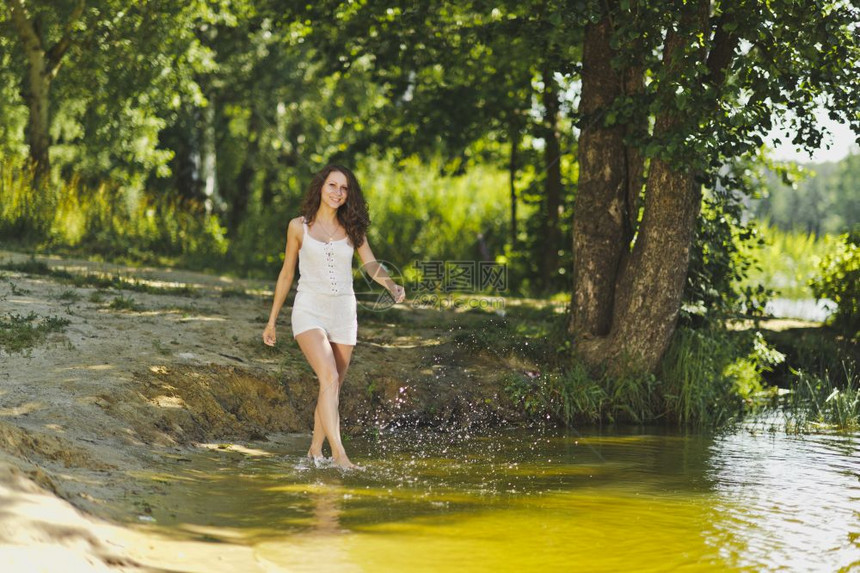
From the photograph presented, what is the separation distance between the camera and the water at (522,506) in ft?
18.4

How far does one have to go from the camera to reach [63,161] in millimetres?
21125

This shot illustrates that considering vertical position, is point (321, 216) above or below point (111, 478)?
above

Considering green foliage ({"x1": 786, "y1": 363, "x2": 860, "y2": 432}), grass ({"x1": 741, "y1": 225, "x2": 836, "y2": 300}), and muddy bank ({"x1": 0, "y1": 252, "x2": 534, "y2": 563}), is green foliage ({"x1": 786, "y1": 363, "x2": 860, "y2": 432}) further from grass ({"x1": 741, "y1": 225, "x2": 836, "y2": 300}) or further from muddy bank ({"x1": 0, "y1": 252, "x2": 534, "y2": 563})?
grass ({"x1": 741, "y1": 225, "x2": 836, "y2": 300})

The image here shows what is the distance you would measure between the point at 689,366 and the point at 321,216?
5.09m

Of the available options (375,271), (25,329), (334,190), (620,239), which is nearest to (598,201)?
(620,239)

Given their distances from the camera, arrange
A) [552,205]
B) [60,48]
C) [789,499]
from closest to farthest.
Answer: [789,499] → [60,48] → [552,205]

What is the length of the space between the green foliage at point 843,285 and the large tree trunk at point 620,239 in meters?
4.23

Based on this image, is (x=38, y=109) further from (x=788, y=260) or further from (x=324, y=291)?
(x=788, y=260)

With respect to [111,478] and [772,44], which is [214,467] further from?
[772,44]

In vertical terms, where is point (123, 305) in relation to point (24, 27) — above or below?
below

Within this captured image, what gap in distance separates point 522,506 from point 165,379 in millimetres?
3531

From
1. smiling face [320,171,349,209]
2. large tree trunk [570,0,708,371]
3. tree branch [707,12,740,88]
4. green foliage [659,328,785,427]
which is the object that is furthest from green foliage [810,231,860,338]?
smiling face [320,171,349,209]

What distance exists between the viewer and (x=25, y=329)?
30.1 ft

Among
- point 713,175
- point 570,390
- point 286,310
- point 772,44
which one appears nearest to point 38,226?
point 286,310
